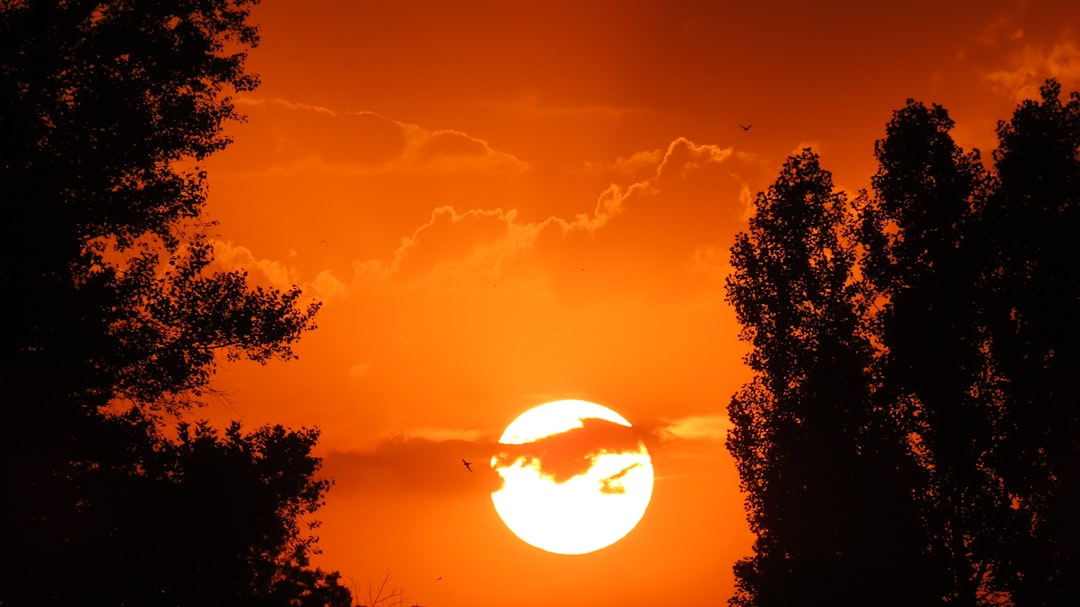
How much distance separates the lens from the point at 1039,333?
68.8 feet

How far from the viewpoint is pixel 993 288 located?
2208 centimetres

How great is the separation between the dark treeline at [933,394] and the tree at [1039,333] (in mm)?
40

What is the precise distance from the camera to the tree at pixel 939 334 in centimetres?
2150

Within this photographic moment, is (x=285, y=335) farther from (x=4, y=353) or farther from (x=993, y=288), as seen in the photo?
(x=993, y=288)

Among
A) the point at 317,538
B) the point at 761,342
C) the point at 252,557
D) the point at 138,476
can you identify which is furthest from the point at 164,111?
the point at 761,342

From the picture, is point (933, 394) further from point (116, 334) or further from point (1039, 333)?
point (116, 334)

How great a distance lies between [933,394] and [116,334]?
21.3 m

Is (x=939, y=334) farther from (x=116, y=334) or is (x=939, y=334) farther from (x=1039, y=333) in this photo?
(x=116, y=334)

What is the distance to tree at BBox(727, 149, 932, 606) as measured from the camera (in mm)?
21484

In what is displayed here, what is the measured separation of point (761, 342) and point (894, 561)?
773 cm

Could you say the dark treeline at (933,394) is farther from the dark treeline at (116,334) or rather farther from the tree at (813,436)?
the dark treeline at (116,334)

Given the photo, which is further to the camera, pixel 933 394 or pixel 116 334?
pixel 933 394

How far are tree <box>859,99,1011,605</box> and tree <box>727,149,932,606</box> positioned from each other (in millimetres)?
804

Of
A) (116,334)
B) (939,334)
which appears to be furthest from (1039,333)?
(116,334)
